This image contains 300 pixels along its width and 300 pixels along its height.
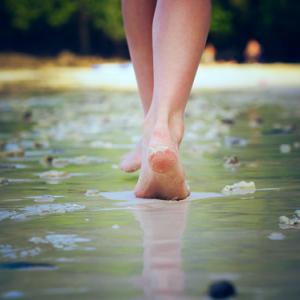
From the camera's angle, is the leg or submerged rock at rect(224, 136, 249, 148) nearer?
the leg

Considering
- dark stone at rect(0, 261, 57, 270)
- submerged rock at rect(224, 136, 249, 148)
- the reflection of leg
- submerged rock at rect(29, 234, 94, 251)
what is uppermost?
the reflection of leg

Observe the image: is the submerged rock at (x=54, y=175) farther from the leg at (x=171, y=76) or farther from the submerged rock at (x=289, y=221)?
the submerged rock at (x=289, y=221)

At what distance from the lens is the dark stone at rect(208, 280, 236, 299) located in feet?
6.61

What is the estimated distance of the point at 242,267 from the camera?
7.63ft

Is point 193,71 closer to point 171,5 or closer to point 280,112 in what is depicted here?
point 171,5

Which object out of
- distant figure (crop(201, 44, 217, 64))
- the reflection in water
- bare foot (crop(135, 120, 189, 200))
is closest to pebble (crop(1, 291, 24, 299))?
the reflection in water

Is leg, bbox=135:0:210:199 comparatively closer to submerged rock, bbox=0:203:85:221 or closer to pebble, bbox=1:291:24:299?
submerged rock, bbox=0:203:85:221

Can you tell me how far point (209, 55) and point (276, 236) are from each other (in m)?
29.6

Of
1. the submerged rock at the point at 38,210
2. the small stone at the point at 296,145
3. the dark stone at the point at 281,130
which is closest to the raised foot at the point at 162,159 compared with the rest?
the submerged rock at the point at 38,210

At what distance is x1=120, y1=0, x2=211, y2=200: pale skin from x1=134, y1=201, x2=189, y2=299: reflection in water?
0.09 m

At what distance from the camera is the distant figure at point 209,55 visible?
103 ft

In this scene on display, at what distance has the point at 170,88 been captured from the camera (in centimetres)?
350

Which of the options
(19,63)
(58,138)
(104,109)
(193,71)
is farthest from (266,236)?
(19,63)

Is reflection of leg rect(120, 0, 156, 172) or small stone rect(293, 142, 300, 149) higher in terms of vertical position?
reflection of leg rect(120, 0, 156, 172)
